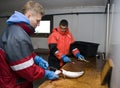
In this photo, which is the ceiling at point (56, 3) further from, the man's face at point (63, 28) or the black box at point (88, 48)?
the man's face at point (63, 28)

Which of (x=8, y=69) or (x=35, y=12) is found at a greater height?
(x=35, y=12)

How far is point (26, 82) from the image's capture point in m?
1.60

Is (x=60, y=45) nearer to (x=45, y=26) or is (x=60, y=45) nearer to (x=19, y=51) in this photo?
(x=19, y=51)

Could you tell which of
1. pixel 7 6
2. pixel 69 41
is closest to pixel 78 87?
pixel 69 41

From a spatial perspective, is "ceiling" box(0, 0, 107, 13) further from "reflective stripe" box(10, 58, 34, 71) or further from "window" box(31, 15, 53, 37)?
"reflective stripe" box(10, 58, 34, 71)

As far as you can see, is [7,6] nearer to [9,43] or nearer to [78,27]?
[78,27]

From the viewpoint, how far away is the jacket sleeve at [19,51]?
138 centimetres

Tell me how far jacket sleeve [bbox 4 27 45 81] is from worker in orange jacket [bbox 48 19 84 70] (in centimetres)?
145

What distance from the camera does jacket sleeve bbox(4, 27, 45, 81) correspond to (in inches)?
54.3

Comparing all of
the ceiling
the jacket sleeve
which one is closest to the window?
the ceiling

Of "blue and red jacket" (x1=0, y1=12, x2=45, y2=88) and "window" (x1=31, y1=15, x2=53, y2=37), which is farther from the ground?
"blue and red jacket" (x1=0, y1=12, x2=45, y2=88)

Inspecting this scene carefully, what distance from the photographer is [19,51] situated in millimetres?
1379

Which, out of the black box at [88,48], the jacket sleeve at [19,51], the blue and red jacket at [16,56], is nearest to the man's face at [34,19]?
the blue and red jacket at [16,56]

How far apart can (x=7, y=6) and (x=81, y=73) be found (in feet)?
9.53
